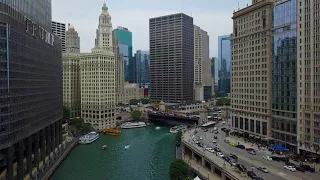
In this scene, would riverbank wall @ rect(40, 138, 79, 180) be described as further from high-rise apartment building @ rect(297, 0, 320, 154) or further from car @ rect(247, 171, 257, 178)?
high-rise apartment building @ rect(297, 0, 320, 154)

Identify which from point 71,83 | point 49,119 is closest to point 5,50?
point 49,119

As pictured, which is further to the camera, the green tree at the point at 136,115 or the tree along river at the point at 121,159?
the green tree at the point at 136,115

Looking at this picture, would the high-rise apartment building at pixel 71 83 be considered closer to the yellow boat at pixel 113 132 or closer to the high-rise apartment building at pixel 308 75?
the yellow boat at pixel 113 132

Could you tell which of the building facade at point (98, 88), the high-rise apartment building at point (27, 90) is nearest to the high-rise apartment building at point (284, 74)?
the high-rise apartment building at point (27, 90)

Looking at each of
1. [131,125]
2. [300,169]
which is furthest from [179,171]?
[131,125]

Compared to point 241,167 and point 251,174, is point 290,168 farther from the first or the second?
point 251,174

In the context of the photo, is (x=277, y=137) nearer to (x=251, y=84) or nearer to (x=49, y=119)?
(x=251, y=84)
